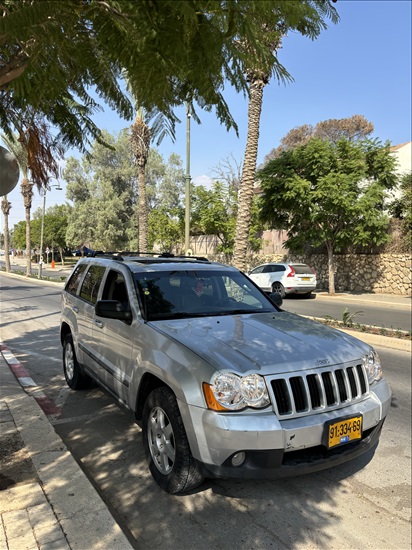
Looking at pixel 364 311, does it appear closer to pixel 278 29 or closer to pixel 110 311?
pixel 110 311

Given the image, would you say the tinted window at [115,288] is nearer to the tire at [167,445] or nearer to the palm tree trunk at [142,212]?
the tire at [167,445]

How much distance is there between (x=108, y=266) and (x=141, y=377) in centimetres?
171

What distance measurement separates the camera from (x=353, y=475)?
136 inches

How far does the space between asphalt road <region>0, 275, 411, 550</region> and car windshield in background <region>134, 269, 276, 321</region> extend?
1.37m

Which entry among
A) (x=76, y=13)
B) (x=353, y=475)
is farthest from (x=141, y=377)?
(x=76, y=13)

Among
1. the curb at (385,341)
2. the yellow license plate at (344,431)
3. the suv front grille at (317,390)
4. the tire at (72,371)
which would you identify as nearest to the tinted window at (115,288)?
the tire at (72,371)

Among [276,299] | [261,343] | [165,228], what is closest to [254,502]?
[261,343]

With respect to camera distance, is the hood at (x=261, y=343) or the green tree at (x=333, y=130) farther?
the green tree at (x=333, y=130)

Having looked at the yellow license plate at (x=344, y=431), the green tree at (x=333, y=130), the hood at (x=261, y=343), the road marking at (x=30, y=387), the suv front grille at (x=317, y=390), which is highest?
the green tree at (x=333, y=130)

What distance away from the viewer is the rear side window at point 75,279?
5.45 meters

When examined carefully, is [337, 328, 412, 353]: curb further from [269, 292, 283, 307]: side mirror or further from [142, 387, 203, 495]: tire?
[142, 387, 203, 495]: tire

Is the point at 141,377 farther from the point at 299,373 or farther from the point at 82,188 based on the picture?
the point at 82,188

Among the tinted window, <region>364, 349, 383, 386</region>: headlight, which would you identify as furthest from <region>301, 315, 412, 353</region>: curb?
the tinted window

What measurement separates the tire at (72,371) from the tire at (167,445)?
228 cm
